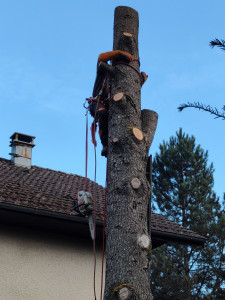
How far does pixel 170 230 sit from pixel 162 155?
1382 centimetres

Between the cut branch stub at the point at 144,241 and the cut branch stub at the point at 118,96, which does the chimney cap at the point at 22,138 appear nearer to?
the cut branch stub at the point at 118,96

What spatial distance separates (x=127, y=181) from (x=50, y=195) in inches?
175

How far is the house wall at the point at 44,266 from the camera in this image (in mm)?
6867

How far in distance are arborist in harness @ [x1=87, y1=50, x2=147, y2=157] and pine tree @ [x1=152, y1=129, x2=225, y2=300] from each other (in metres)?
12.5

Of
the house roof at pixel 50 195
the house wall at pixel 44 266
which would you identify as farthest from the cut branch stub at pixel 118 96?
the house wall at pixel 44 266

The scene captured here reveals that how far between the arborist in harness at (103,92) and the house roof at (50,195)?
2428 mm

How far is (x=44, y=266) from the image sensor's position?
7172mm

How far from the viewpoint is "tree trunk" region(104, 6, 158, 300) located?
330cm

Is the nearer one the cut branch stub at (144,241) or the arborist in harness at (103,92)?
the cut branch stub at (144,241)

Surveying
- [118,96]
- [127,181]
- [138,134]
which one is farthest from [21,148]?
[127,181]

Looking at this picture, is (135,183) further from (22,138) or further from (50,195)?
(22,138)

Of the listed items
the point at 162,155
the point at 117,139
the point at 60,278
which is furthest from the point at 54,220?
the point at 162,155

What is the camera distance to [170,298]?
17406mm

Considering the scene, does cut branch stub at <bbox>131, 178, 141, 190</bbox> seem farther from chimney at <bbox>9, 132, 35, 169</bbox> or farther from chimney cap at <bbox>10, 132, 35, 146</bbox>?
chimney cap at <bbox>10, 132, 35, 146</bbox>
